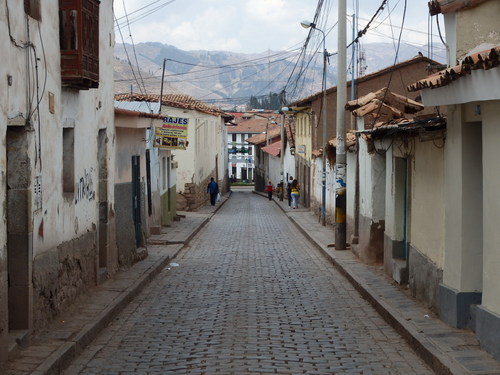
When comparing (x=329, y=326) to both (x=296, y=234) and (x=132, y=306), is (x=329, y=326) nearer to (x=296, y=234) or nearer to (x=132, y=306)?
(x=132, y=306)

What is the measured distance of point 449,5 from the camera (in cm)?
1057

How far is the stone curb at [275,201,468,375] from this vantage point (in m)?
8.45

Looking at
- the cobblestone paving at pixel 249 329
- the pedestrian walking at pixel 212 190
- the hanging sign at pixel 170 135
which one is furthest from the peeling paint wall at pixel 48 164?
the pedestrian walking at pixel 212 190

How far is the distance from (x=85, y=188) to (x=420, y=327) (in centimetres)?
544

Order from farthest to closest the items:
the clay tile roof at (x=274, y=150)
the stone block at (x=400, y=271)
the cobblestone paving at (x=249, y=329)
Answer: the clay tile roof at (x=274, y=150) → the stone block at (x=400, y=271) → the cobblestone paving at (x=249, y=329)

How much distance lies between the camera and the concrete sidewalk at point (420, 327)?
845 cm

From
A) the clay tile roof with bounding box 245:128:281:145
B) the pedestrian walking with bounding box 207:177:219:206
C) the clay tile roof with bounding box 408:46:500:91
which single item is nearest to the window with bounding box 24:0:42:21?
the clay tile roof with bounding box 408:46:500:91

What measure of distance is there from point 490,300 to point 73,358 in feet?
14.4

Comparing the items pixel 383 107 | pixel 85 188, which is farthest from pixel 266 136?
pixel 85 188

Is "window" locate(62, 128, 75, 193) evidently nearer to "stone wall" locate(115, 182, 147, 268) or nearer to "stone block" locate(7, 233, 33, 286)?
"stone block" locate(7, 233, 33, 286)

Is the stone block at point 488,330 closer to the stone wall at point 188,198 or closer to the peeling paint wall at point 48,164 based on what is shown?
the peeling paint wall at point 48,164

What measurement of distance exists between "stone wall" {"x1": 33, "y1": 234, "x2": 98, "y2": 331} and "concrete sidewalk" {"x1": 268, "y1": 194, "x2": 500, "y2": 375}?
4.25m

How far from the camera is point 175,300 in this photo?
45.6 ft

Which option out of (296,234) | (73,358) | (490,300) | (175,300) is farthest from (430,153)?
(296,234)
